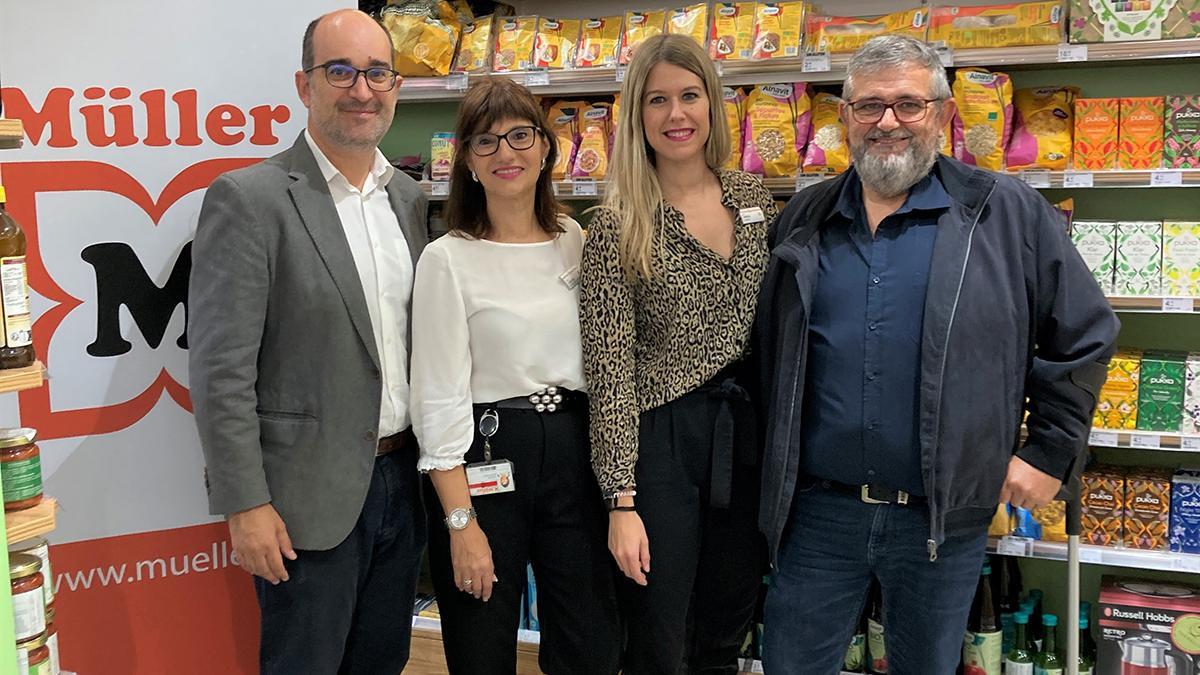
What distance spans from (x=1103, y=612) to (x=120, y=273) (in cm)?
309

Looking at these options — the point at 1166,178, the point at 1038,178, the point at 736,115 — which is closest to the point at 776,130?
the point at 736,115

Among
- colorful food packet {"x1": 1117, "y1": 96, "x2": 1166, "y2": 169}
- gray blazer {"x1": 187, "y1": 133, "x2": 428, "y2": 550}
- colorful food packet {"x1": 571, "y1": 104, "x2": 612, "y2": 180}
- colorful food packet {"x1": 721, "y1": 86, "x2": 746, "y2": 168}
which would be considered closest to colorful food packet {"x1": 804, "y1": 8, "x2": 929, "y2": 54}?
colorful food packet {"x1": 721, "y1": 86, "x2": 746, "y2": 168}

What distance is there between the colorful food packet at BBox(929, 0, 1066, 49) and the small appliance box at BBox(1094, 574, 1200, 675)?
69.7 inches

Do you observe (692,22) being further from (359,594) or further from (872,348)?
(359,594)

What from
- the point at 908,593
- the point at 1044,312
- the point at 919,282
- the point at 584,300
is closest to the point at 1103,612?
the point at 908,593

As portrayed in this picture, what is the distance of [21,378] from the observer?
177 cm

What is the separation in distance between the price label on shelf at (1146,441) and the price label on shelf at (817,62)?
1.48 metres

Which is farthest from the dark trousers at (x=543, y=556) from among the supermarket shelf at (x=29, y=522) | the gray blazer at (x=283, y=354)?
the supermarket shelf at (x=29, y=522)

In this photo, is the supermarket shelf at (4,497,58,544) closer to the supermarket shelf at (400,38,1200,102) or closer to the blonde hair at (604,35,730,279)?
the blonde hair at (604,35,730,279)

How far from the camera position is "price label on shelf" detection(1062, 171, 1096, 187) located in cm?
293

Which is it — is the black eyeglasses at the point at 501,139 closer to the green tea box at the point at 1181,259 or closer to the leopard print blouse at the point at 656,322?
the leopard print blouse at the point at 656,322

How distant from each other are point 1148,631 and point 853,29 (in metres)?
2.12

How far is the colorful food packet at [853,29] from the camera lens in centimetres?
307

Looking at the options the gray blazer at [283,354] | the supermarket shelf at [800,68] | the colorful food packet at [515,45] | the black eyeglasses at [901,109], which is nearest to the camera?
the gray blazer at [283,354]
